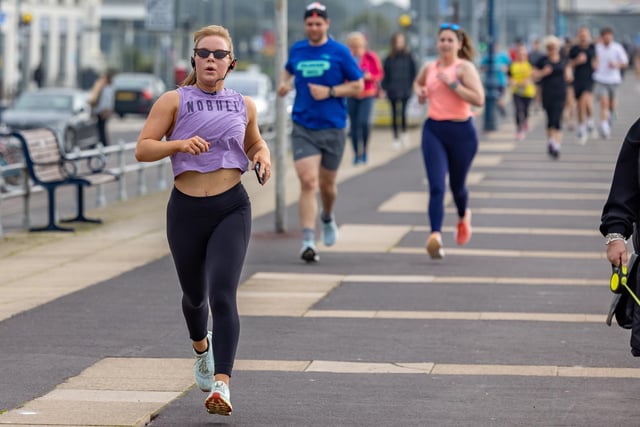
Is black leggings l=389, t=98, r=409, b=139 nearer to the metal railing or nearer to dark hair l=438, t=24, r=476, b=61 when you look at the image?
the metal railing

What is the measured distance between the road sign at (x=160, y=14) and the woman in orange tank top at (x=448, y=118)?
14377mm

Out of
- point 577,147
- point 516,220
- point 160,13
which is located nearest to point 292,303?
point 516,220

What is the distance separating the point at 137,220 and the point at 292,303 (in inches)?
256

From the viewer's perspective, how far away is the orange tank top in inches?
512

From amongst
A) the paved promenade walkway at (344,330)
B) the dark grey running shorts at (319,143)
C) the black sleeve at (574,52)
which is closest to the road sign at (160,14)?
the black sleeve at (574,52)

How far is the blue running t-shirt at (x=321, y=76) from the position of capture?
12797 mm

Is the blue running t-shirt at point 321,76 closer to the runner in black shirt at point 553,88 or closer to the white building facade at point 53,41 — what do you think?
the runner in black shirt at point 553,88

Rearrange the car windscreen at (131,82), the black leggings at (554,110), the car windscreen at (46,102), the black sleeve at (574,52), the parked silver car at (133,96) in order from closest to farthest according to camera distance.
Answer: the black leggings at (554,110) < the black sleeve at (574,52) < the car windscreen at (46,102) < the parked silver car at (133,96) < the car windscreen at (131,82)

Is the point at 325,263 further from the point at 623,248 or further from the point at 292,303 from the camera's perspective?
the point at 623,248

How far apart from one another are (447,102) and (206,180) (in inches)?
242

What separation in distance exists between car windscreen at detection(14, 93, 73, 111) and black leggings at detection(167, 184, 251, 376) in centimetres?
2786

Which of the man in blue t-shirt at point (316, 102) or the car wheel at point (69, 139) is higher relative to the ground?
the man in blue t-shirt at point (316, 102)

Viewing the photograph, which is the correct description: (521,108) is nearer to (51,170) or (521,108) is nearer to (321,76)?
(51,170)

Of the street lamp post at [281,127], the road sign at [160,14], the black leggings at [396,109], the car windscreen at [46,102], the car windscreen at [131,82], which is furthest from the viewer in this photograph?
the car windscreen at [131,82]
